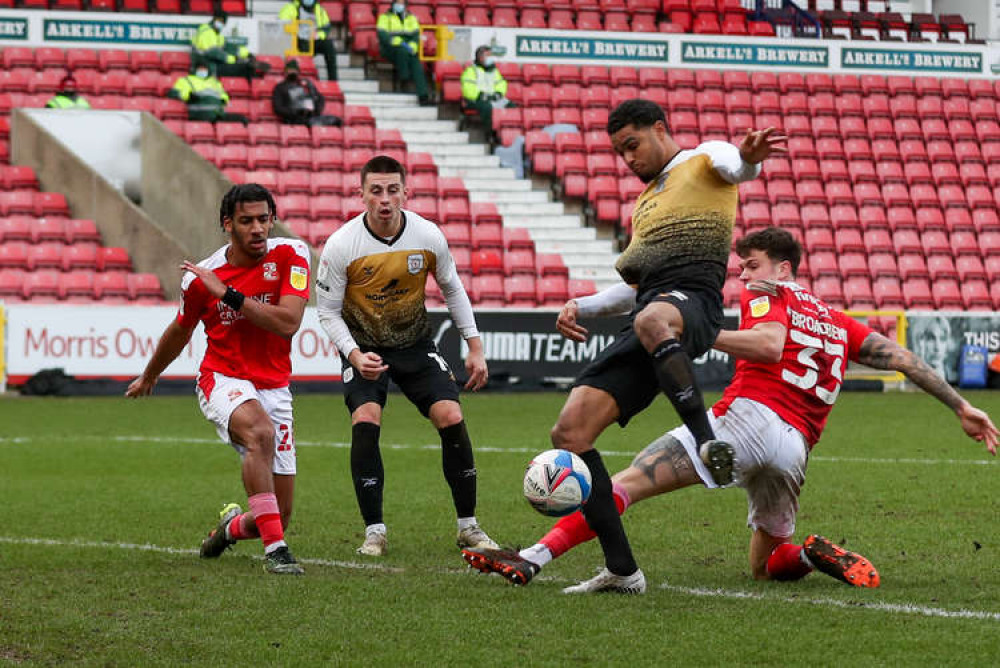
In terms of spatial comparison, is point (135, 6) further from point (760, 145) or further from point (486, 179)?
point (760, 145)

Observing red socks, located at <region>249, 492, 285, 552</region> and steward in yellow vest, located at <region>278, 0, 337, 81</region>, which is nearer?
red socks, located at <region>249, 492, 285, 552</region>

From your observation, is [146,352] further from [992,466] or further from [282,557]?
[282,557]

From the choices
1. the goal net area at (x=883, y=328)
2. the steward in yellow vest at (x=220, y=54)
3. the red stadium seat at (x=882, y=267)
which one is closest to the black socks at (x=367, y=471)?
the goal net area at (x=883, y=328)

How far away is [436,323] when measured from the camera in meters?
20.2

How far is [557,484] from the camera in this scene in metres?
6.12

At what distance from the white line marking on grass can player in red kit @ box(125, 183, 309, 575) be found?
1.83 m

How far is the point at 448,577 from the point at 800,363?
6.00 feet

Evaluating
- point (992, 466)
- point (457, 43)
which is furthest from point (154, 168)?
point (992, 466)

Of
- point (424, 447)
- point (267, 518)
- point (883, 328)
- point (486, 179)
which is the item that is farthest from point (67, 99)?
point (267, 518)

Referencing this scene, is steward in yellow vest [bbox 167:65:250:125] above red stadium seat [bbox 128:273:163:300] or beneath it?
above

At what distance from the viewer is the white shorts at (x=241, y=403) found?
729 cm

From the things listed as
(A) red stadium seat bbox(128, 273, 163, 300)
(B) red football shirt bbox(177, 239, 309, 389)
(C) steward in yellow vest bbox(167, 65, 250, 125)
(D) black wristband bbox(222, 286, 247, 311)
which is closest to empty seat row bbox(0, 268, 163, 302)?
(A) red stadium seat bbox(128, 273, 163, 300)

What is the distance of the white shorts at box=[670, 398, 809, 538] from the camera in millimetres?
6586

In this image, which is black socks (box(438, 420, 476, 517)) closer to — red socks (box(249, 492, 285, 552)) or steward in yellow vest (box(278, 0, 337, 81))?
red socks (box(249, 492, 285, 552))
